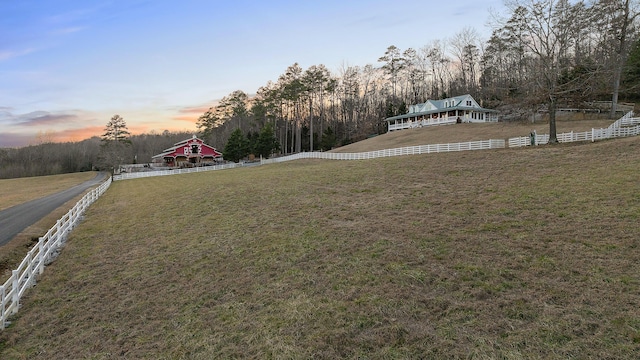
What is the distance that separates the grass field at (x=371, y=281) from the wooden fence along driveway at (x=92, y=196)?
392mm

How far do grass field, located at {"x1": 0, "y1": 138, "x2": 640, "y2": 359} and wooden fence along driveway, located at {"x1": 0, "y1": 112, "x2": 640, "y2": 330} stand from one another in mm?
392

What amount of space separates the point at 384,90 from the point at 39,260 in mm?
77359

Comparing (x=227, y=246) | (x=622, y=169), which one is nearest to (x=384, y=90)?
(x=622, y=169)

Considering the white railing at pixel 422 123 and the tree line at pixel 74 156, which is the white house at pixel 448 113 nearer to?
the white railing at pixel 422 123

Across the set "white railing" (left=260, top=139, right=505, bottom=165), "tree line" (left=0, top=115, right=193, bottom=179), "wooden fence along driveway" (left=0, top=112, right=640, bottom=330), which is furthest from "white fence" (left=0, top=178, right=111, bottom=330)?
"tree line" (left=0, top=115, right=193, bottom=179)

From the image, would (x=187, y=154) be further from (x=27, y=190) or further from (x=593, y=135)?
(x=593, y=135)

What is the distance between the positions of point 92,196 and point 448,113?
5012 centimetres

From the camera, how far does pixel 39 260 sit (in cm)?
971

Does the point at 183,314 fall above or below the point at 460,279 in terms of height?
below

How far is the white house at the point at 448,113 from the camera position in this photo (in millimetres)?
53812

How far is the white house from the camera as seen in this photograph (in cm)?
5381

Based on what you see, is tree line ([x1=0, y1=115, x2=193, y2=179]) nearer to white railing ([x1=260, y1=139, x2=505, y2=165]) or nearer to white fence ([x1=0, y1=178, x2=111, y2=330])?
white railing ([x1=260, y1=139, x2=505, y2=165])

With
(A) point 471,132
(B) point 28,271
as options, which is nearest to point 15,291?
(B) point 28,271

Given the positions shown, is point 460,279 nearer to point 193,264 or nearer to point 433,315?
point 433,315
